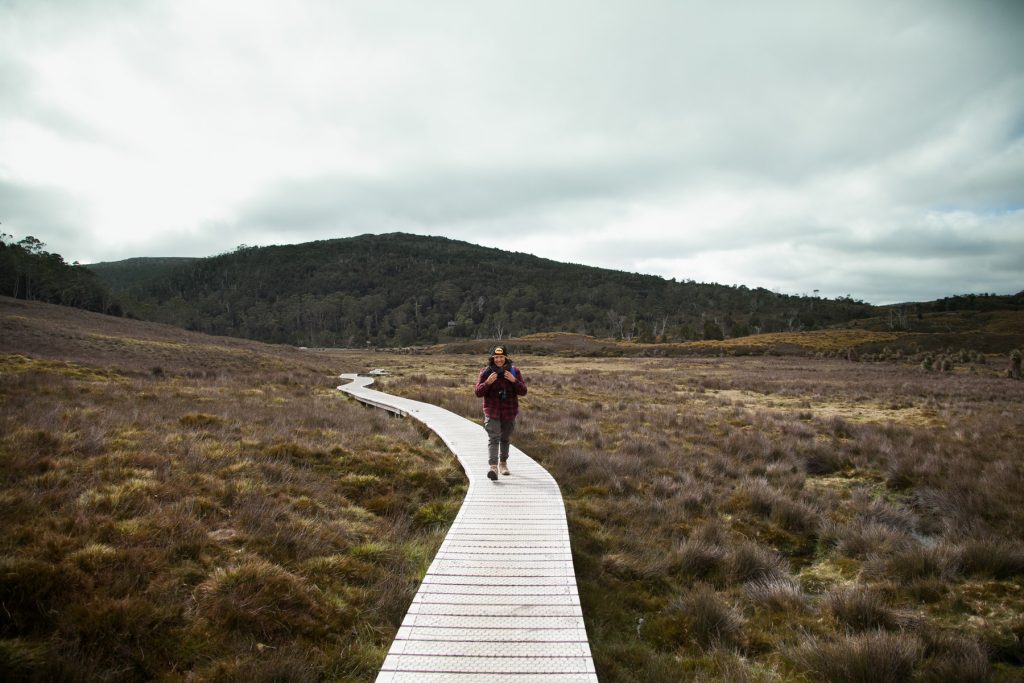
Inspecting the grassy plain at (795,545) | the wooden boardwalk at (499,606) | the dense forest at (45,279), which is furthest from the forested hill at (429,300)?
the wooden boardwalk at (499,606)

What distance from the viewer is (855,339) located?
70.3 meters

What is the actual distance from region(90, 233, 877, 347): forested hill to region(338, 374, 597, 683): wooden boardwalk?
101269 mm

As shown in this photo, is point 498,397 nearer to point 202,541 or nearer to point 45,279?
point 202,541

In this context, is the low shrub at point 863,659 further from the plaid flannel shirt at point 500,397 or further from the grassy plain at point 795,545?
the plaid flannel shirt at point 500,397

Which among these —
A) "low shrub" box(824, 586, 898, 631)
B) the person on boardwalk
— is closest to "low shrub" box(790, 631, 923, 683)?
"low shrub" box(824, 586, 898, 631)

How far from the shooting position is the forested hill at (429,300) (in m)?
129

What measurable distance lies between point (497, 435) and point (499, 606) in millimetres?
4148

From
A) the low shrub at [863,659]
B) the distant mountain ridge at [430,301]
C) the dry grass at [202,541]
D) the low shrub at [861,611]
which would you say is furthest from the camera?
the distant mountain ridge at [430,301]

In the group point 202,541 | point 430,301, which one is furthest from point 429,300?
point 202,541

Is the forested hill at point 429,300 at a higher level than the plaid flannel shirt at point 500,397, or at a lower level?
higher

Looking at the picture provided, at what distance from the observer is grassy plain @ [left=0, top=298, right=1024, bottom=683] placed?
167 inches

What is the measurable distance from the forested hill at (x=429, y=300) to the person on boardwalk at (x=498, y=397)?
9959cm

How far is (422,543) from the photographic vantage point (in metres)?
6.83

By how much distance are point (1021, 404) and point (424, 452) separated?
2400cm
